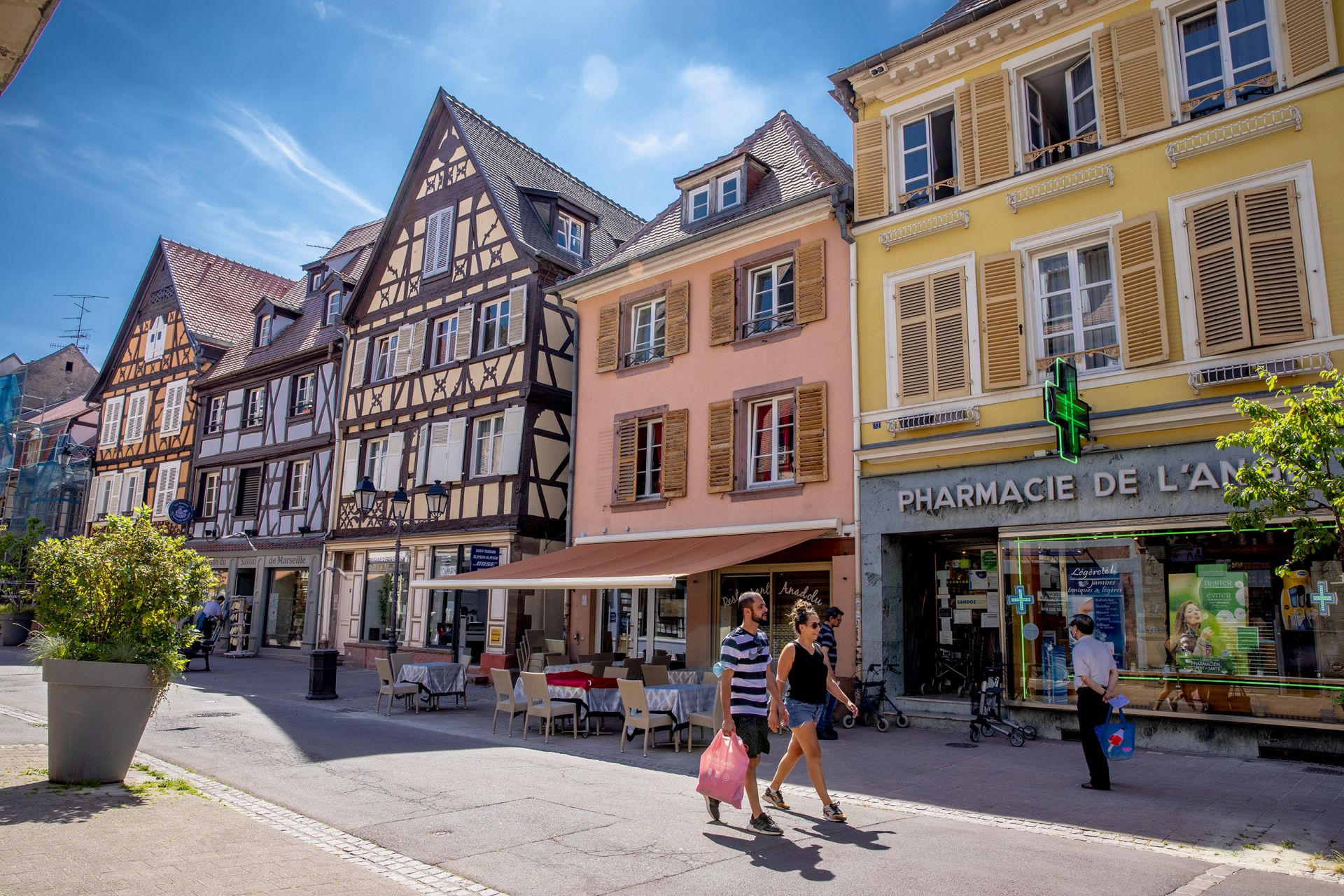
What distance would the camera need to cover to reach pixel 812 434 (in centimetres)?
1368

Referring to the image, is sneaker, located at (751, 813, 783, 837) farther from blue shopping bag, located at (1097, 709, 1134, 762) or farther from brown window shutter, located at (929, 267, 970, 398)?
brown window shutter, located at (929, 267, 970, 398)

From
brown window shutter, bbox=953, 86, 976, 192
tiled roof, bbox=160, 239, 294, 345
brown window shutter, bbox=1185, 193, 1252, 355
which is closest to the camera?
brown window shutter, bbox=1185, 193, 1252, 355

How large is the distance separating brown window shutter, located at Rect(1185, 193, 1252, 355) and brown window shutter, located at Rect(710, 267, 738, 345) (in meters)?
6.98

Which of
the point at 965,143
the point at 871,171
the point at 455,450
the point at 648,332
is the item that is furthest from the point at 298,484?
the point at 965,143

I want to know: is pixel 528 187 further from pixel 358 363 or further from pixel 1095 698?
pixel 1095 698

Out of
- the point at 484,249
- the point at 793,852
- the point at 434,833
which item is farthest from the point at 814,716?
the point at 484,249

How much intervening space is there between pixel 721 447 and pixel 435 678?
5.78 m

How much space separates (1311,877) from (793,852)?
2897 mm

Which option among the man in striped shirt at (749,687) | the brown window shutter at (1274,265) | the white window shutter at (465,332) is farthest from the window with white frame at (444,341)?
the man in striped shirt at (749,687)

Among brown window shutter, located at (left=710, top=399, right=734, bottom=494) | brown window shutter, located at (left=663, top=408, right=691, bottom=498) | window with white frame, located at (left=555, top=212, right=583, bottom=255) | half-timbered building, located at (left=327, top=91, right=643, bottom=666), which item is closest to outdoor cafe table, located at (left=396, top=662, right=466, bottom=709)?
half-timbered building, located at (left=327, top=91, right=643, bottom=666)

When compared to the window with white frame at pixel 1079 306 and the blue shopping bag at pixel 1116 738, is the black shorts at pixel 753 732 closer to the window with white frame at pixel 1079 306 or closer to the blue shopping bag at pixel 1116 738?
the blue shopping bag at pixel 1116 738

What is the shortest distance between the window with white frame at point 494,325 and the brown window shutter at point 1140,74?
12556mm

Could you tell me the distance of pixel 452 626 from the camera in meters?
19.5

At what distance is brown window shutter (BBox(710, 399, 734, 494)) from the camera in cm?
1483
